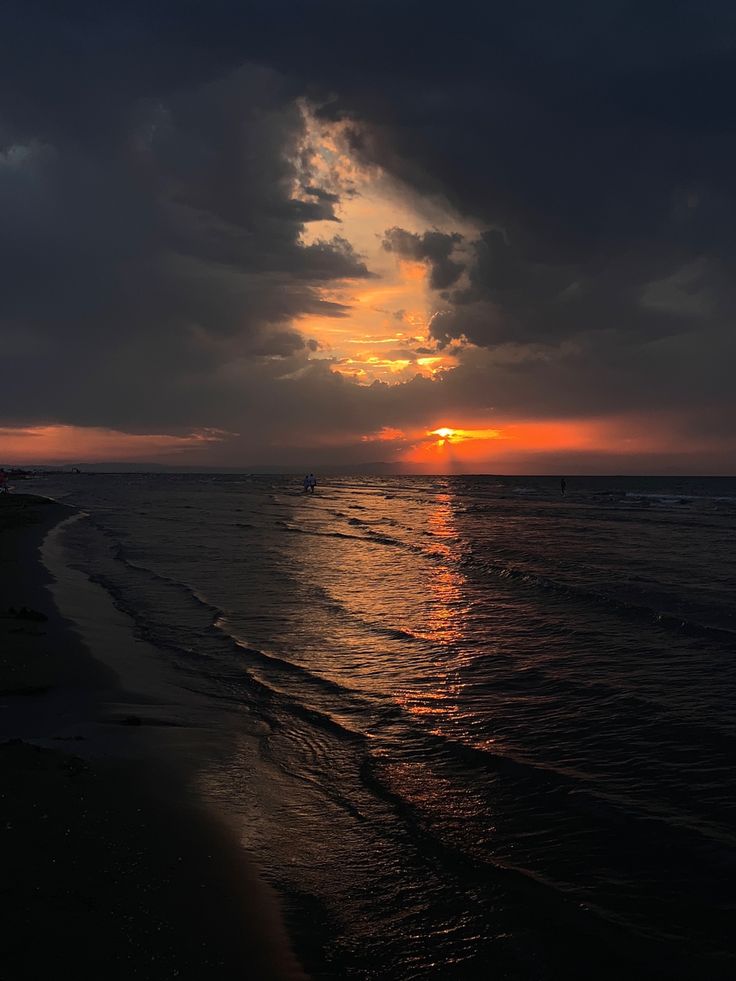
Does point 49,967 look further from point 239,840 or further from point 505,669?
point 505,669

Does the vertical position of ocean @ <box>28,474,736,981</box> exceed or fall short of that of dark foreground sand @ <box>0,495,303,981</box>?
it falls short

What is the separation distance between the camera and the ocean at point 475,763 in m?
5.68

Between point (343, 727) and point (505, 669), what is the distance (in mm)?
4797

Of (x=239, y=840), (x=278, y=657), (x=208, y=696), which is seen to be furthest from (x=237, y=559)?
(x=239, y=840)

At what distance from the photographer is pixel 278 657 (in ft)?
49.0

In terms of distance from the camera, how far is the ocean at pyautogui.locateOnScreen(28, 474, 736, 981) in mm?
5680

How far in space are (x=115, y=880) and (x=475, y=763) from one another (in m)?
5.16

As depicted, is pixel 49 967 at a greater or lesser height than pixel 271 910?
greater

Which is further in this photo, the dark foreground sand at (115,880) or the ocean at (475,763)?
the ocean at (475,763)

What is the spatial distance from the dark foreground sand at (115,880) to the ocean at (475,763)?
44 centimetres

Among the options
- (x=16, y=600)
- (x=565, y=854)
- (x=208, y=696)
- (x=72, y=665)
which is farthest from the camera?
(x=16, y=600)

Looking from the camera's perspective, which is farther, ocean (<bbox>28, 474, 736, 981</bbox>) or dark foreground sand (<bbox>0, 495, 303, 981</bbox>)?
ocean (<bbox>28, 474, 736, 981</bbox>)

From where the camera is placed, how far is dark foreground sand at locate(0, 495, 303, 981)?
4793 millimetres

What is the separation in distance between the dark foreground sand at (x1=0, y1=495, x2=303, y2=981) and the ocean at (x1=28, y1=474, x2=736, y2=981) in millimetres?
442
